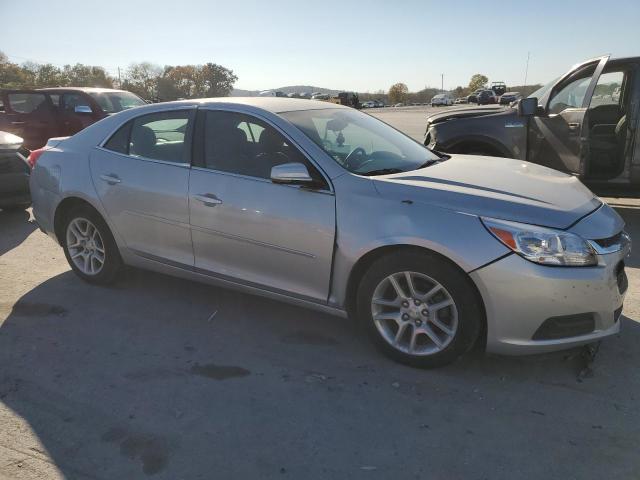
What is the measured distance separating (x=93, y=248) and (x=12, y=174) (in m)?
3.30

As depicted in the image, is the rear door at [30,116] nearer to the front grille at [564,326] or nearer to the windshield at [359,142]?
the windshield at [359,142]

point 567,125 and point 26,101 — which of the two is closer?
point 567,125

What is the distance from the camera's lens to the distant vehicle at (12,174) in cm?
684

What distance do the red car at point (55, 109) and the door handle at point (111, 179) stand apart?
6306 millimetres

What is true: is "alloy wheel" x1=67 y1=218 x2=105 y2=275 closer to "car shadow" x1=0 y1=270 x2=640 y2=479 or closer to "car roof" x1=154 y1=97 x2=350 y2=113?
"car shadow" x1=0 y1=270 x2=640 y2=479

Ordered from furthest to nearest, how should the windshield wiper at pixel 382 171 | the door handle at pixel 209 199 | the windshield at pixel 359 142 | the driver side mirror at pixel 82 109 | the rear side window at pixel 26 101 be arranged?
the rear side window at pixel 26 101 → the driver side mirror at pixel 82 109 → the door handle at pixel 209 199 → the windshield at pixel 359 142 → the windshield wiper at pixel 382 171

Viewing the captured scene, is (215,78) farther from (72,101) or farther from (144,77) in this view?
(72,101)

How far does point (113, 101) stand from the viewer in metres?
10.5

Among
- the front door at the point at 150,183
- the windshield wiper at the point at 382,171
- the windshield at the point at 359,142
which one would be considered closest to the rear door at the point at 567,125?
the windshield at the point at 359,142

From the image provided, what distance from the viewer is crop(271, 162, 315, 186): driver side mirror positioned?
326 cm

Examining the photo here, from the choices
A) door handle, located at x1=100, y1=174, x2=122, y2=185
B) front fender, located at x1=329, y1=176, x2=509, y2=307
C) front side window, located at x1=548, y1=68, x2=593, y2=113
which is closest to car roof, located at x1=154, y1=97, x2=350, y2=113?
door handle, located at x1=100, y1=174, x2=122, y2=185

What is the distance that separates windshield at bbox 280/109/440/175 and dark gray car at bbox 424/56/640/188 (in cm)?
271

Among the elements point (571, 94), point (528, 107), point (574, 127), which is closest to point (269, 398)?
point (528, 107)

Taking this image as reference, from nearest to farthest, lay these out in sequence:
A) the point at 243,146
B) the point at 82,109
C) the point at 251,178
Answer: the point at 251,178
the point at 243,146
the point at 82,109
